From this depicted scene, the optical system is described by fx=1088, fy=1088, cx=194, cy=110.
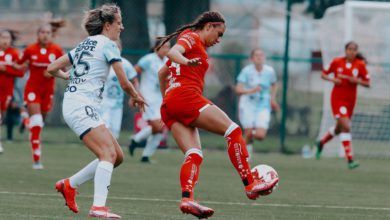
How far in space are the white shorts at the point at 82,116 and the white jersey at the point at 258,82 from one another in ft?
34.2

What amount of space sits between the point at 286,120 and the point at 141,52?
3635 millimetres

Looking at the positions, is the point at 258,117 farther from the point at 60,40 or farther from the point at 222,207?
the point at 222,207

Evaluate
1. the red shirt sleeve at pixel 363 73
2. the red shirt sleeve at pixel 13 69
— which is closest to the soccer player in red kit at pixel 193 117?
the red shirt sleeve at pixel 13 69

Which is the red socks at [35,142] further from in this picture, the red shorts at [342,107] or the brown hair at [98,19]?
the brown hair at [98,19]

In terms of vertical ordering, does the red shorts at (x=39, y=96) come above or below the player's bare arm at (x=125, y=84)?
below

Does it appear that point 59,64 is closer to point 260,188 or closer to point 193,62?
point 193,62

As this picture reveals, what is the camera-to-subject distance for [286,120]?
24141 millimetres

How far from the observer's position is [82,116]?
372 inches

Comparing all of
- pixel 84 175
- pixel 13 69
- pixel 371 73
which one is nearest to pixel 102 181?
pixel 84 175

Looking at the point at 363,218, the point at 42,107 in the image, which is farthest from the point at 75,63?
the point at 42,107

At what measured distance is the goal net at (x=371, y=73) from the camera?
72.6ft

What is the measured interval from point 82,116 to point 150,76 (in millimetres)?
9680

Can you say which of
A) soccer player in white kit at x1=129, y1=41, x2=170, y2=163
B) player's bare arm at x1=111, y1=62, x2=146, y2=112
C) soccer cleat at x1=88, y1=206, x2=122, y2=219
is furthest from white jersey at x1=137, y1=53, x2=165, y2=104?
soccer cleat at x1=88, y1=206, x2=122, y2=219

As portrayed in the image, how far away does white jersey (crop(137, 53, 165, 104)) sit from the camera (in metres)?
18.9
